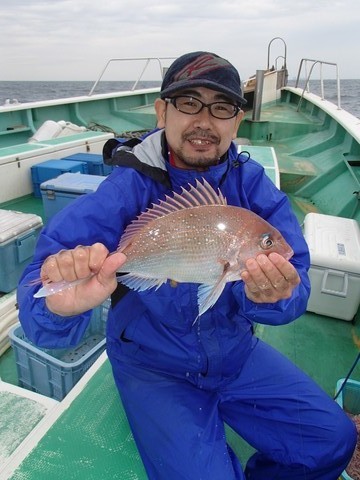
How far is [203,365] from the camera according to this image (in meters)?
1.97

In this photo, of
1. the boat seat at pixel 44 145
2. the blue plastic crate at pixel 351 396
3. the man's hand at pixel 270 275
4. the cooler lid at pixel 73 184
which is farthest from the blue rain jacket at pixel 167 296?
the boat seat at pixel 44 145

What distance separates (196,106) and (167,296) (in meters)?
1.00

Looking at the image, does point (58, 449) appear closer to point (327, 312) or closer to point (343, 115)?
point (327, 312)

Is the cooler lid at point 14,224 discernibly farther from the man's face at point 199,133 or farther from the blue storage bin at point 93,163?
the blue storage bin at point 93,163

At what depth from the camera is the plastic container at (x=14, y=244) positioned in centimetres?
339

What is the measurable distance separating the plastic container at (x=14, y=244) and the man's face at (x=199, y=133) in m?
2.11

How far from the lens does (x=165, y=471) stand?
1.70m

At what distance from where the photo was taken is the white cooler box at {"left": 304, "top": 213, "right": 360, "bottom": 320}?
3336 millimetres

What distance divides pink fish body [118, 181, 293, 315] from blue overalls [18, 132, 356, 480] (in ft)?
0.95

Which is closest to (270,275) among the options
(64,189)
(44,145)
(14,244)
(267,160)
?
(14,244)

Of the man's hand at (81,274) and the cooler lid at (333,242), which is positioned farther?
the cooler lid at (333,242)

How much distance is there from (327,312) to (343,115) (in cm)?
561

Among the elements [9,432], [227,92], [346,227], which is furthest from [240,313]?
[346,227]

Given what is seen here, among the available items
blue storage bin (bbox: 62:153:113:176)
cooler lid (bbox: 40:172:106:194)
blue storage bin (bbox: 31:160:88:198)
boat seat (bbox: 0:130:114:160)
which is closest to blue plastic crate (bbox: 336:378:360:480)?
cooler lid (bbox: 40:172:106:194)
